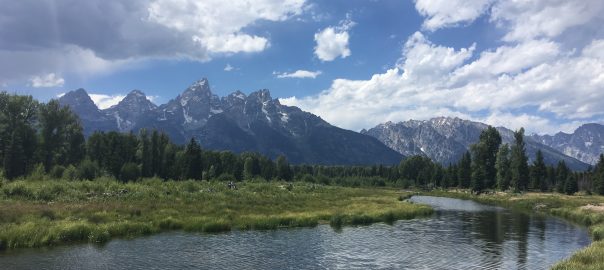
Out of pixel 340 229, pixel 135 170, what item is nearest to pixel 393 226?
pixel 340 229

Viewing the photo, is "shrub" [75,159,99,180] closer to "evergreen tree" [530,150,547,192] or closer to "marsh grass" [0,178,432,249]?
"marsh grass" [0,178,432,249]

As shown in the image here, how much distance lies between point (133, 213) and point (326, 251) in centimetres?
2573

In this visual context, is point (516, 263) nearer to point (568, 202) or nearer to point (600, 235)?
point (600, 235)

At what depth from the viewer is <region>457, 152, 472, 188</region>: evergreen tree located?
178375mm

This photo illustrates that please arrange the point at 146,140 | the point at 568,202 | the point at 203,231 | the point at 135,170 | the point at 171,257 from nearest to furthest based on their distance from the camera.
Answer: the point at 171,257, the point at 203,231, the point at 568,202, the point at 135,170, the point at 146,140

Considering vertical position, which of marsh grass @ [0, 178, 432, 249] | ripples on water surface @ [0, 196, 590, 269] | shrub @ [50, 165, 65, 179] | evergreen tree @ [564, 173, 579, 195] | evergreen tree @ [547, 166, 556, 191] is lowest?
ripples on water surface @ [0, 196, 590, 269]

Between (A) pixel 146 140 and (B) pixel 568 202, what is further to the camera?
(A) pixel 146 140

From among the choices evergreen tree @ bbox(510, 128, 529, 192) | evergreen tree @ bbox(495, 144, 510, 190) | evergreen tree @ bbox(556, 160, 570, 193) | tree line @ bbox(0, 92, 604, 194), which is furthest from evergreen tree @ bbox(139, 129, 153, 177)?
evergreen tree @ bbox(556, 160, 570, 193)

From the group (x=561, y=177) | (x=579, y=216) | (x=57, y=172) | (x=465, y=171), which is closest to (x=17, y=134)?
(x=57, y=172)

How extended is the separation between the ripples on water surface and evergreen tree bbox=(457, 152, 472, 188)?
398ft

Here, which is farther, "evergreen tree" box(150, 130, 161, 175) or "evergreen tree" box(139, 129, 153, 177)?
"evergreen tree" box(150, 130, 161, 175)

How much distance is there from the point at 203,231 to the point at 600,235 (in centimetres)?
4573

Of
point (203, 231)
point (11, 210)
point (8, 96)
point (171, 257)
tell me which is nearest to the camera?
point (171, 257)

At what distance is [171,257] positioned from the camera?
36781 millimetres
